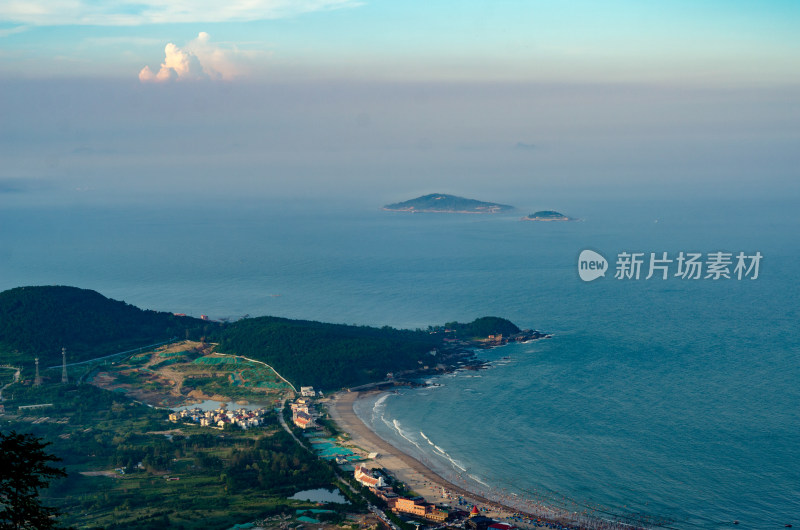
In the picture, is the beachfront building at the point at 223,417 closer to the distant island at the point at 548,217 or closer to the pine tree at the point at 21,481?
the pine tree at the point at 21,481

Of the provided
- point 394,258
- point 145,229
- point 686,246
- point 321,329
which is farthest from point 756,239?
point 145,229

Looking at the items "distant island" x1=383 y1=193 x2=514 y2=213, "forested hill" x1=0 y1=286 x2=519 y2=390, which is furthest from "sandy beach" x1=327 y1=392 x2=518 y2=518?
"distant island" x1=383 y1=193 x2=514 y2=213

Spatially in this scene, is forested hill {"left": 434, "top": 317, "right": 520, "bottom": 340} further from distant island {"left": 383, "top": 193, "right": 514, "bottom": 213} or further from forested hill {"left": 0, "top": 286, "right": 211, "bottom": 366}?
distant island {"left": 383, "top": 193, "right": 514, "bottom": 213}

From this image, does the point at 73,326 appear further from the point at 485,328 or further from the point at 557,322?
the point at 557,322

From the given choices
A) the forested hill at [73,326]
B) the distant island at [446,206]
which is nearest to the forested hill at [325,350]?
the forested hill at [73,326]

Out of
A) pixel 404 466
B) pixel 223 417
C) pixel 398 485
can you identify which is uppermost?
pixel 223 417

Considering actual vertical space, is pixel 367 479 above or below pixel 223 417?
below

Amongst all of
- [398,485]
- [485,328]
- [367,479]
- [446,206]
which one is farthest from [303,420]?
[446,206]
